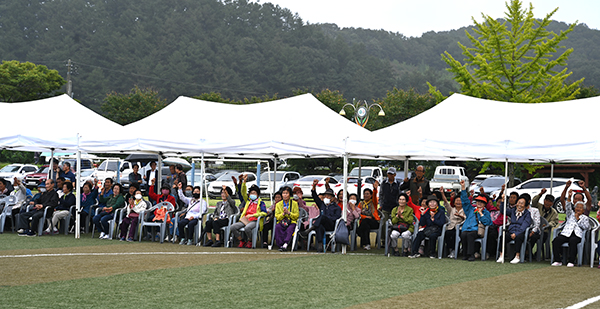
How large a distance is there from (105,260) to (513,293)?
609 cm

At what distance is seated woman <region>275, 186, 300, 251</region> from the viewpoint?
37.3 ft

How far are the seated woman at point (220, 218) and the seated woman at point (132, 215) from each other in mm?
1697

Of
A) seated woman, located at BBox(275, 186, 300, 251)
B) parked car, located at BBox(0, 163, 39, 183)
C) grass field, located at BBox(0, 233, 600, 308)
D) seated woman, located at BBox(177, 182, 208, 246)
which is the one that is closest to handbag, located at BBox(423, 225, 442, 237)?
grass field, located at BBox(0, 233, 600, 308)

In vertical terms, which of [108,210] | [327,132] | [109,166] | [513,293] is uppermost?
[327,132]

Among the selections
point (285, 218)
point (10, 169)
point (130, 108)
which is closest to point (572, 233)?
point (285, 218)

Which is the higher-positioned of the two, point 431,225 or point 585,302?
point 431,225

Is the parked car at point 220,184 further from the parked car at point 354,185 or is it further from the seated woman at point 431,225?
the seated woman at point 431,225

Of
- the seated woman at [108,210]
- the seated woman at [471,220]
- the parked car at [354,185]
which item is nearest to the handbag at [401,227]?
the seated woman at [471,220]

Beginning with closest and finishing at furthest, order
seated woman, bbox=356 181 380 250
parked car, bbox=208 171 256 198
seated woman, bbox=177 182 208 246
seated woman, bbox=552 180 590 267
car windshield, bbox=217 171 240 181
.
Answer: seated woman, bbox=552 180 590 267, seated woman, bbox=356 181 380 250, seated woman, bbox=177 182 208 246, parked car, bbox=208 171 256 198, car windshield, bbox=217 171 240 181

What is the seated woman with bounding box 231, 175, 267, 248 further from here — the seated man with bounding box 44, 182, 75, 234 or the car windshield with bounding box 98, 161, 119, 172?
the car windshield with bounding box 98, 161, 119, 172

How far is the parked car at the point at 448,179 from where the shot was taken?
2925 cm

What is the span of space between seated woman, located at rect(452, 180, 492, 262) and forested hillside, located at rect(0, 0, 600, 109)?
6839 centimetres

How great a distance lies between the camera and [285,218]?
11.5 meters

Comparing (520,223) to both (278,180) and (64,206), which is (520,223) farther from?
(278,180)
